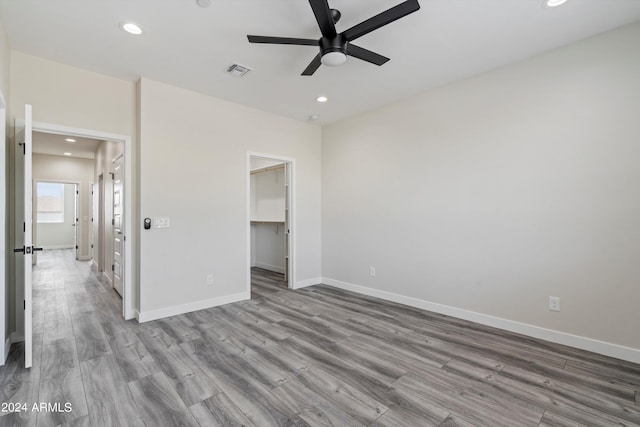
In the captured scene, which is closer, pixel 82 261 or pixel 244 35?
pixel 244 35

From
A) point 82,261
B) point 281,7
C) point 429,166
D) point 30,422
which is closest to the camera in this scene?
point 30,422

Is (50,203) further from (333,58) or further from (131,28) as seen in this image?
(333,58)

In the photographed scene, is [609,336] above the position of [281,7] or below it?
below

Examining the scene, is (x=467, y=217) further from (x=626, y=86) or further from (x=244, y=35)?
(x=244, y=35)

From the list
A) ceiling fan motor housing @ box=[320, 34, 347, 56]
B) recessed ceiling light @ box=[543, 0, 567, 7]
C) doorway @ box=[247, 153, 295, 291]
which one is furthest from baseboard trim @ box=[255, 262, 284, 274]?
recessed ceiling light @ box=[543, 0, 567, 7]

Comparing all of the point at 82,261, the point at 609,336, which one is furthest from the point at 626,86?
the point at 82,261

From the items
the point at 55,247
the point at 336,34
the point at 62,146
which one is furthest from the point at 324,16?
the point at 55,247

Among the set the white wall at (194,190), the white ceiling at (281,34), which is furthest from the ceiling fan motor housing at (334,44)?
the white wall at (194,190)

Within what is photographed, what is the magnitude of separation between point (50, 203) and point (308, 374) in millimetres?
12667

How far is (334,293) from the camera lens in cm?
470

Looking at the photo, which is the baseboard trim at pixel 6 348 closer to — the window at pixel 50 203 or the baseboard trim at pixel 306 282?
the baseboard trim at pixel 306 282

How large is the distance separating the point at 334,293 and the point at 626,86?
158 inches

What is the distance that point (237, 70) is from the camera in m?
3.25

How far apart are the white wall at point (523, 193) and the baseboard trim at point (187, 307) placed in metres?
2.04
